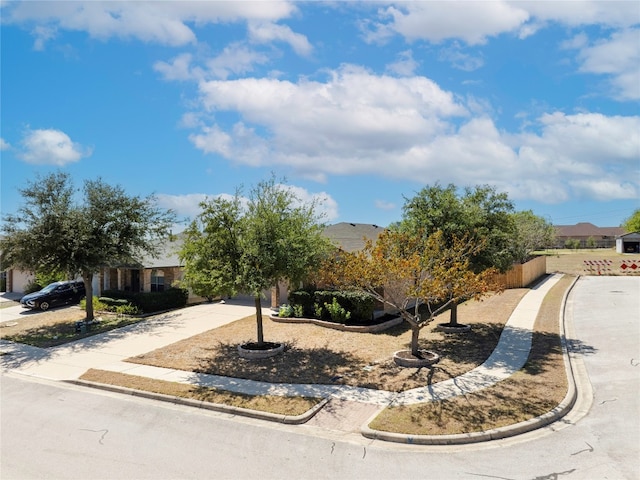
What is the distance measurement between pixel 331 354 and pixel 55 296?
65.1ft

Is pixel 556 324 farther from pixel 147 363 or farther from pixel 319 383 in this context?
pixel 147 363

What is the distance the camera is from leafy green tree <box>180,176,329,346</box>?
14.0m

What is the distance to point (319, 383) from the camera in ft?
40.2

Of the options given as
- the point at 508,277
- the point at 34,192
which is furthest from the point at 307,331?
the point at 508,277

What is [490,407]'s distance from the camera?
10234mm

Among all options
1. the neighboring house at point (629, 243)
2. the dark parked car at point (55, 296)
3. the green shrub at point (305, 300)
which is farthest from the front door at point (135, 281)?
the neighboring house at point (629, 243)

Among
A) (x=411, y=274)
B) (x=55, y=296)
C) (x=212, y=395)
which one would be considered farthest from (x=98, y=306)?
(x=411, y=274)

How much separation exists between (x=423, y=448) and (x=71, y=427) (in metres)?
7.48

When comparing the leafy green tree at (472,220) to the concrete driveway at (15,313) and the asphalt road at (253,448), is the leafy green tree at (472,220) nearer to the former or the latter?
the asphalt road at (253,448)

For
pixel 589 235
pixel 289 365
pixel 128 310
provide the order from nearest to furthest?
pixel 289 365, pixel 128 310, pixel 589 235

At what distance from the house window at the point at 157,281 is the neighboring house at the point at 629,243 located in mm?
65794

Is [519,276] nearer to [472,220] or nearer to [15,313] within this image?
[472,220]

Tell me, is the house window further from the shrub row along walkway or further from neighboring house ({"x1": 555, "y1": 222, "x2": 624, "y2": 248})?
neighboring house ({"x1": 555, "y1": 222, "x2": 624, "y2": 248})

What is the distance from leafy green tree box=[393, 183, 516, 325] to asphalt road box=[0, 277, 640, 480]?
239 inches
